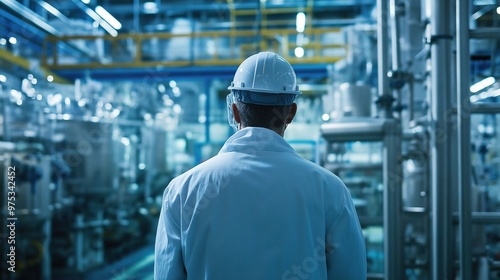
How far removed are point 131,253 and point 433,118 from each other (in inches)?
241

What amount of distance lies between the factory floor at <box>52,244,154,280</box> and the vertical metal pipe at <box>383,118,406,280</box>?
379cm

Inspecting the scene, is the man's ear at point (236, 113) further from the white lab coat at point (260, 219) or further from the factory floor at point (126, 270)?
the factory floor at point (126, 270)

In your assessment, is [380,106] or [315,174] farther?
[380,106]

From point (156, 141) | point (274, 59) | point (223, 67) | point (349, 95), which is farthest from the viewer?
point (156, 141)

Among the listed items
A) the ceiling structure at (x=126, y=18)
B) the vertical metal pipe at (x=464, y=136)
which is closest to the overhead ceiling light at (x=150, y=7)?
the ceiling structure at (x=126, y=18)

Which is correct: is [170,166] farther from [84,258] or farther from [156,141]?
[84,258]

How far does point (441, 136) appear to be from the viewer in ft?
8.09

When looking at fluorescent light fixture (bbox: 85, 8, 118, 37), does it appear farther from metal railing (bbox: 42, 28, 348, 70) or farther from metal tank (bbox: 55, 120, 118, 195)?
metal tank (bbox: 55, 120, 118, 195)

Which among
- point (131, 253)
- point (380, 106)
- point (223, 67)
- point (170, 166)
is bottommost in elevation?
point (131, 253)

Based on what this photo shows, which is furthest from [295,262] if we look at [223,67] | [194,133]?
[194,133]

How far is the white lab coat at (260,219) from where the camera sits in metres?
1.34

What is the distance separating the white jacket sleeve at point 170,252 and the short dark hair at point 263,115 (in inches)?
13.7

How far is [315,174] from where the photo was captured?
4.52ft

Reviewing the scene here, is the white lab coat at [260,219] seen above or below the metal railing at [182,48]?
below
